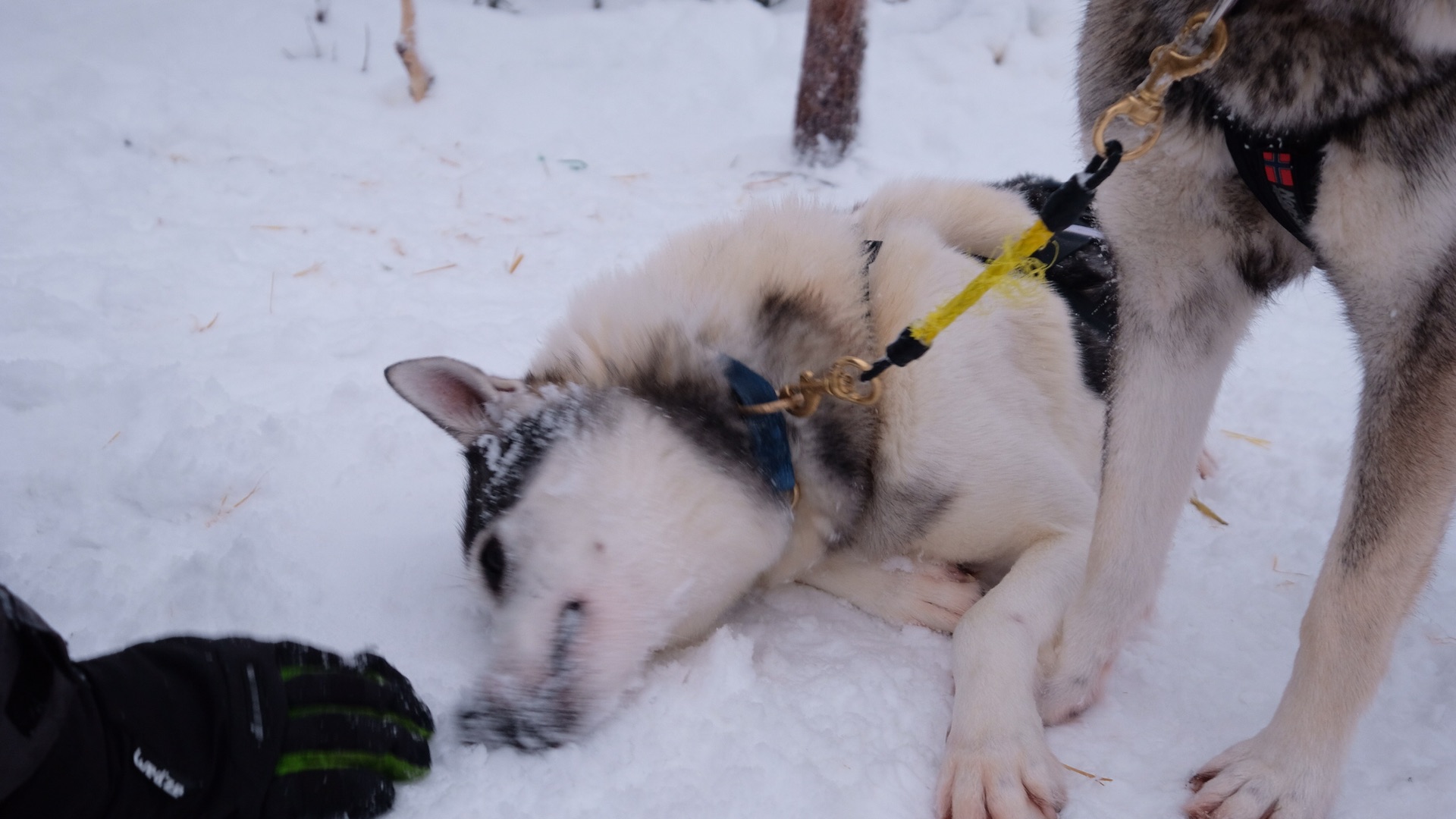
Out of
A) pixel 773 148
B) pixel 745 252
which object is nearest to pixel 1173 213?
pixel 745 252

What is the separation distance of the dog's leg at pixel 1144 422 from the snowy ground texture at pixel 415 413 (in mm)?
148

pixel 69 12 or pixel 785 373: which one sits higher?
pixel 785 373

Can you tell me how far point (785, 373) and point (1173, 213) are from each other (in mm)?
850

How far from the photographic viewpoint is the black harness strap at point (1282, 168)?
129 centimetres

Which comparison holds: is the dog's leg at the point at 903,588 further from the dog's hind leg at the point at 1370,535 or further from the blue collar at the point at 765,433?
the dog's hind leg at the point at 1370,535

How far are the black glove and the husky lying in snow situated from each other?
0.72 ft

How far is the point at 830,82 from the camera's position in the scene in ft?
18.0

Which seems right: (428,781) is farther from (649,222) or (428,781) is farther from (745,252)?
(649,222)

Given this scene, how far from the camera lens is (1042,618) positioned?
1846mm

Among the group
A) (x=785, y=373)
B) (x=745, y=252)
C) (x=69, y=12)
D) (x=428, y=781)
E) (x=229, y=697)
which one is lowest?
(x=69, y=12)

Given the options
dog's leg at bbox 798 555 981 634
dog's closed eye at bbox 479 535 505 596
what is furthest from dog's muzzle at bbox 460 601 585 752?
dog's leg at bbox 798 555 981 634

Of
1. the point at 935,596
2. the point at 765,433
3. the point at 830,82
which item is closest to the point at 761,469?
the point at 765,433

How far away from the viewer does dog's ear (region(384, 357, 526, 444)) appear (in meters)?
1.95

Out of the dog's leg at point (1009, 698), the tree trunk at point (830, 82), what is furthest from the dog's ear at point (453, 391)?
the tree trunk at point (830, 82)
